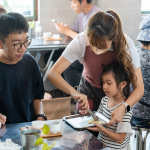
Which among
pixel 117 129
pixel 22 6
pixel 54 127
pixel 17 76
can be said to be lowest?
pixel 117 129

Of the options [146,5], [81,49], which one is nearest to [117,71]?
[81,49]

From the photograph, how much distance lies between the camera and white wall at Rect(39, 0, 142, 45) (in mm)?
2908

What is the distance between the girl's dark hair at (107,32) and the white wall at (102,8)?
158cm

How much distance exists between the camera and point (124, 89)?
146cm

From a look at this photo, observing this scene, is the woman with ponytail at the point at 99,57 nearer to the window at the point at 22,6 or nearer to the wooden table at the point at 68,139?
the wooden table at the point at 68,139

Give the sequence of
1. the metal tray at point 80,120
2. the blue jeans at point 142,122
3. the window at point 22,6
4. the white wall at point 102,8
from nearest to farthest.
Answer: the metal tray at point 80,120 → the blue jeans at point 142,122 → the window at point 22,6 → the white wall at point 102,8

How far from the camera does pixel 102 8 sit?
3127mm

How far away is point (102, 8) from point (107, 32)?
2011mm

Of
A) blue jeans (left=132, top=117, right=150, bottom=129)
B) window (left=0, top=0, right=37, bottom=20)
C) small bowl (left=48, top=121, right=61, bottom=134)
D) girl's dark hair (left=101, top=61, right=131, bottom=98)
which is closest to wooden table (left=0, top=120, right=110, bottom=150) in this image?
small bowl (left=48, top=121, right=61, bottom=134)

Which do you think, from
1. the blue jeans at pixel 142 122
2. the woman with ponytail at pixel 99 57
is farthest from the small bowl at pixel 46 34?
the blue jeans at pixel 142 122

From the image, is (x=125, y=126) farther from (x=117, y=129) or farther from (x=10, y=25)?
(x=10, y=25)

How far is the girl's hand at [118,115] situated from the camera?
4.00 feet

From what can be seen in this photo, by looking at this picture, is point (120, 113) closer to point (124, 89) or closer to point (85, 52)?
point (124, 89)

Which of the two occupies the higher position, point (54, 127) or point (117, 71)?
point (117, 71)
